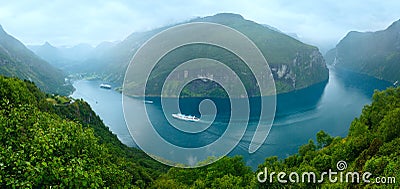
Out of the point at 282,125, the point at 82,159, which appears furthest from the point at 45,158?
the point at 282,125

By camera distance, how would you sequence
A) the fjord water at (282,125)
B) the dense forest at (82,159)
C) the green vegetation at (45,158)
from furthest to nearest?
the fjord water at (282,125), the dense forest at (82,159), the green vegetation at (45,158)

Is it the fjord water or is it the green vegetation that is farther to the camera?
the fjord water

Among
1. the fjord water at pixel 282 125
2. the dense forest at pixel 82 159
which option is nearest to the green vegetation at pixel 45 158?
the dense forest at pixel 82 159

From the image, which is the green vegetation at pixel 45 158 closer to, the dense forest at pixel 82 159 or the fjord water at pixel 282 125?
the dense forest at pixel 82 159

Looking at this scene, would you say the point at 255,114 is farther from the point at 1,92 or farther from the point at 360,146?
the point at 1,92

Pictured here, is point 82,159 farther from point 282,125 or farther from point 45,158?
point 282,125

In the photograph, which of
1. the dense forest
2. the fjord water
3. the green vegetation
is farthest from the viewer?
the fjord water

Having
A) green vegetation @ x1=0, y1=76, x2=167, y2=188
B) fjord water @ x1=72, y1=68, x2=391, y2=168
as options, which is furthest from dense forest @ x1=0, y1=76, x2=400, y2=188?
fjord water @ x1=72, y1=68, x2=391, y2=168

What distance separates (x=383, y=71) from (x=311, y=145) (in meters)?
175

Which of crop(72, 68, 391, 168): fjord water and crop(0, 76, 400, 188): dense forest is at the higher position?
crop(72, 68, 391, 168): fjord water

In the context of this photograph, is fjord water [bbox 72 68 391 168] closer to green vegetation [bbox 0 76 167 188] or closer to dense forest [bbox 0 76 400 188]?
dense forest [bbox 0 76 400 188]

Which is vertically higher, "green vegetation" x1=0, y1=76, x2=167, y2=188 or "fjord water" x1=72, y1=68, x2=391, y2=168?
"fjord water" x1=72, y1=68, x2=391, y2=168

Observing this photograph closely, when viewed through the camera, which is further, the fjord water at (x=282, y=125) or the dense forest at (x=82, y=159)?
the fjord water at (x=282, y=125)

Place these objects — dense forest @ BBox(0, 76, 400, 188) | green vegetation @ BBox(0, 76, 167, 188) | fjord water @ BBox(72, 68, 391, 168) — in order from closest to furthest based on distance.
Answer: green vegetation @ BBox(0, 76, 167, 188)
dense forest @ BBox(0, 76, 400, 188)
fjord water @ BBox(72, 68, 391, 168)
